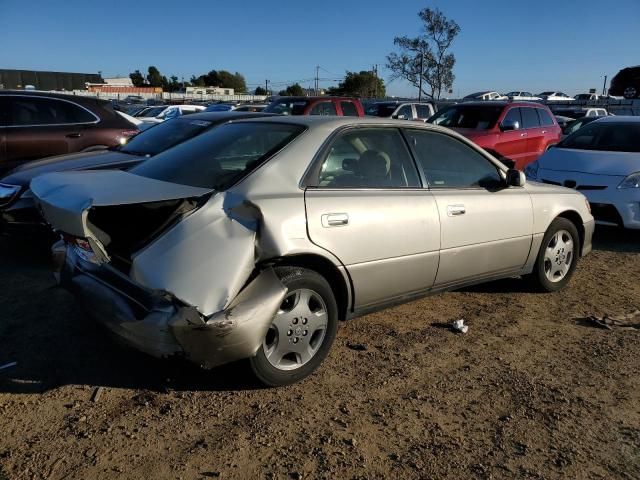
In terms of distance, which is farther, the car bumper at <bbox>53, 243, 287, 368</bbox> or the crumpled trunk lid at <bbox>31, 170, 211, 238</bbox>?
→ the crumpled trunk lid at <bbox>31, 170, 211, 238</bbox>

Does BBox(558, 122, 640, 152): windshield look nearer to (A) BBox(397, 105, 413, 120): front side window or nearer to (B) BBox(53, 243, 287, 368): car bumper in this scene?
(B) BBox(53, 243, 287, 368): car bumper

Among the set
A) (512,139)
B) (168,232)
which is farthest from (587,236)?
(512,139)

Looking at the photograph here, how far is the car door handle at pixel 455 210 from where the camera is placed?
4.09 metres

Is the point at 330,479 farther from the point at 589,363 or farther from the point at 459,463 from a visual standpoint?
the point at 589,363

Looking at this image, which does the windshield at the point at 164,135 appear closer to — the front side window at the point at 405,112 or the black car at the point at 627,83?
the front side window at the point at 405,112

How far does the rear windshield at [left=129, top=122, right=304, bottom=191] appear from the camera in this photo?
3400 mm

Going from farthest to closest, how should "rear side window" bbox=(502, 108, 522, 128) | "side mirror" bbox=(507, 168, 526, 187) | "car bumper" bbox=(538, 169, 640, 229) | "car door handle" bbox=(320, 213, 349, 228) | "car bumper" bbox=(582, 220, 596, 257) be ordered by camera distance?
"rear side window" bbox=(502, 108, 522, 128), "car bumper" bbox=(538, 169, 640, 229), "car bumper" bbox=(582, 220, 596, 257), "side mirror" bbox=(507, 168, 526, 187), "car door handle" bbox=(320, 213, 349, 228)

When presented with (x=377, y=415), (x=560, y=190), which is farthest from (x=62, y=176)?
(x=560, y=190)

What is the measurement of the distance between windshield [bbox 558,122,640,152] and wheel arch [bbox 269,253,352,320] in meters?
5.81

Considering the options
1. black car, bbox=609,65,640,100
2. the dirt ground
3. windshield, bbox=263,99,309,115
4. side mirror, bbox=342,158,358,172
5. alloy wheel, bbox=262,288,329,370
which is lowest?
the dirt ground

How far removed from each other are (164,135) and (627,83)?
47.1 meters

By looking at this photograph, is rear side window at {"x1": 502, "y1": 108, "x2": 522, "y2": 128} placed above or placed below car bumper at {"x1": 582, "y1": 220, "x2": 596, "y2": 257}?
above

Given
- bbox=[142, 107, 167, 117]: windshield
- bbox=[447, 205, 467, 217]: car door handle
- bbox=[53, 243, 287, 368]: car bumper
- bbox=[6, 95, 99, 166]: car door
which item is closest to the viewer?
bbox=[53, 243, 287, 368]: car bumper

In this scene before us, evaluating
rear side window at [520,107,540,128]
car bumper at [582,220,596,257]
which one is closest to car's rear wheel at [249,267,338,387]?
car bumper at [582,220,596,257]
